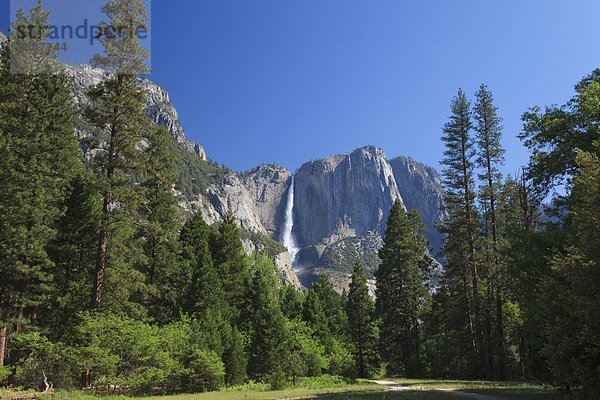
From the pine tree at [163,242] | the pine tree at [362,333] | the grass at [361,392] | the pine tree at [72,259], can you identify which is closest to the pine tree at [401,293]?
the pine tree at [362,333]

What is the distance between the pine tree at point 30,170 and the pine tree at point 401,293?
103ft

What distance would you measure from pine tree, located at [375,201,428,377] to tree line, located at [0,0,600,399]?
4.75 metres

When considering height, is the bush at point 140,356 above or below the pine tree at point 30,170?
below

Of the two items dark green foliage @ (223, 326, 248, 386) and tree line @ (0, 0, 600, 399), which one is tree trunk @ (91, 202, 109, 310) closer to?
tree line @ (0, 0, 600, 399)

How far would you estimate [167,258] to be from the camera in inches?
1233

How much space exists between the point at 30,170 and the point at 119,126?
649 centimetres

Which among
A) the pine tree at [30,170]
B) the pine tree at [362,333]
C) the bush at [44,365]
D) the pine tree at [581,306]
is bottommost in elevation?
the pine tree at [362,333]

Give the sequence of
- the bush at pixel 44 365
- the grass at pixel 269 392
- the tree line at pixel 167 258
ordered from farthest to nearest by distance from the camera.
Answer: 1. the bush at pixel 44 365
2. the grass at pixel 269 392
3. the tree line at pixel 167 258

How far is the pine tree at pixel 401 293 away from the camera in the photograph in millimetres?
44688

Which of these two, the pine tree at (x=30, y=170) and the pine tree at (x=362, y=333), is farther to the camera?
the pine tree at (x=362, y=333)

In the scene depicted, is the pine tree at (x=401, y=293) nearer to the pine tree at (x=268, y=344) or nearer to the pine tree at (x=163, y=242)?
the pine tree at (x=268, y=344)

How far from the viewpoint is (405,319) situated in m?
45.1

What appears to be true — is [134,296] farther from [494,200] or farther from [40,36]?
[494,200]

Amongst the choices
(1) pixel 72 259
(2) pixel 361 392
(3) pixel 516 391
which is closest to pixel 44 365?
(1) pixel 72 259
